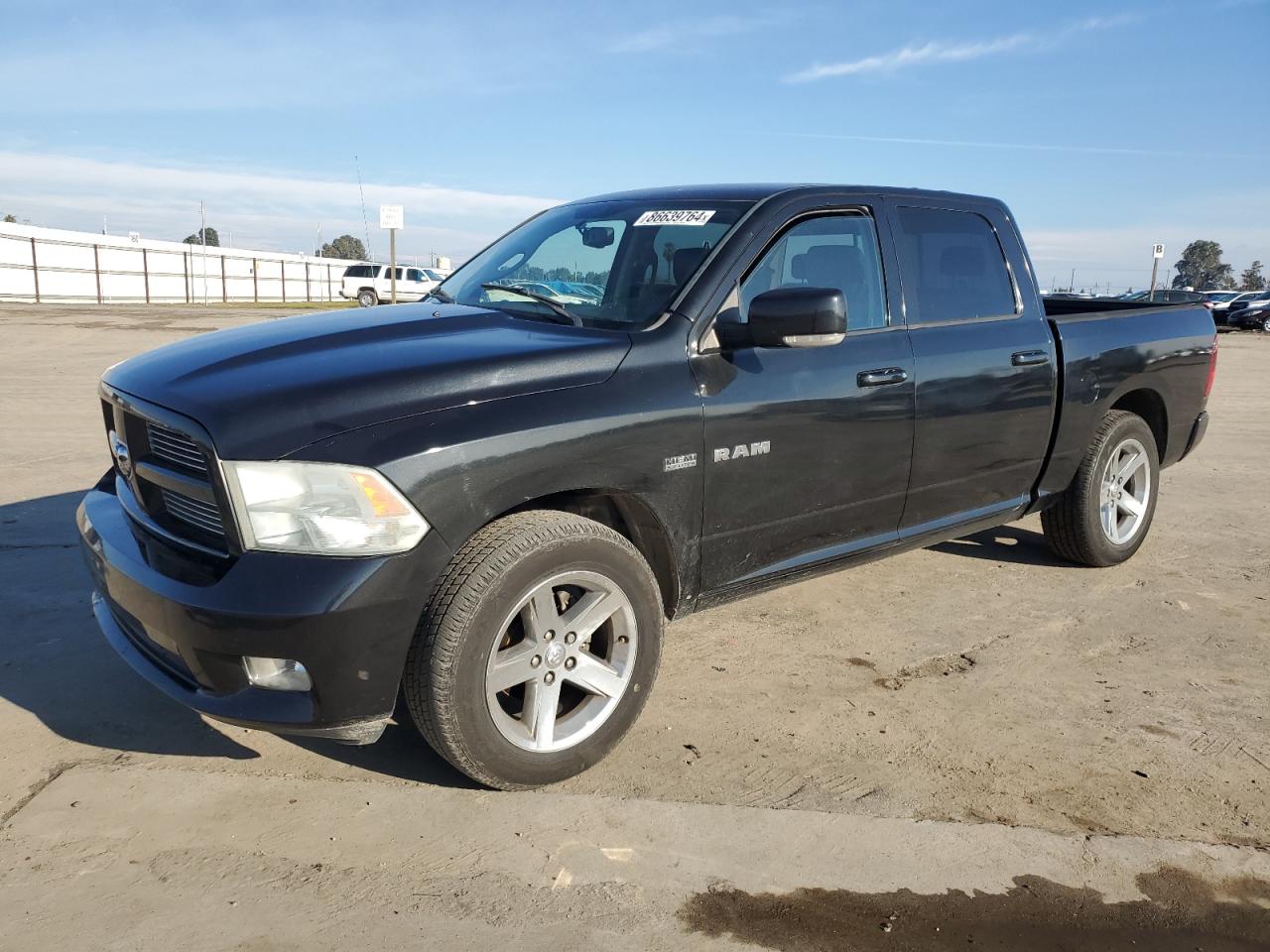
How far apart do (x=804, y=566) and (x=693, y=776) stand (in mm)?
1026

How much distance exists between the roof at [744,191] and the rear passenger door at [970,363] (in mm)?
68

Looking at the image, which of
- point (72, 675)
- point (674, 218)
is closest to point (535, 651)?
point (674, 218)

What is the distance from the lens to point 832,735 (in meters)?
3.42

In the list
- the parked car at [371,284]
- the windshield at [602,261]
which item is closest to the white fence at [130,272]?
the parked car at [371,284]

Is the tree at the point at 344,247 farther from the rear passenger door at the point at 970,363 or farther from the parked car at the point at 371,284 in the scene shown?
the rear passenger door at the point at 970,363

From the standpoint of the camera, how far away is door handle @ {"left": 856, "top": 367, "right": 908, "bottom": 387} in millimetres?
3783

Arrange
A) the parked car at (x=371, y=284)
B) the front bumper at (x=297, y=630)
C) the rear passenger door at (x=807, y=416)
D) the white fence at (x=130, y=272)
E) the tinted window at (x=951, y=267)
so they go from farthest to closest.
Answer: the parked car at (x=371, y=284), the white fence at (x=130, y=272), the tinted window at (x=951, y=267), the rear passenger door at (x=807, y=416), the front bumper at (x=297, y=630)

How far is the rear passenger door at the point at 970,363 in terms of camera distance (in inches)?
162

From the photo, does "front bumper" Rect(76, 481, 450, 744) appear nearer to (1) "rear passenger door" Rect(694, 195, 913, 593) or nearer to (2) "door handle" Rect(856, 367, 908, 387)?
(1) "rear passenger door" Rect(694, 195, 913, 593)

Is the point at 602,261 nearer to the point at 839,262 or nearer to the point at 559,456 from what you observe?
the point at 839,262

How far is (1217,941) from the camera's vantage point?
2393 millimetres

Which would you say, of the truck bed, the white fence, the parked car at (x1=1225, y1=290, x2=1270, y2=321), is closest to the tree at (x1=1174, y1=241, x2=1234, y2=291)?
the parked car at (x1=1225, y1=290, x2=1270, y2=321)

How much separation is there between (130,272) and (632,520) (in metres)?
44.9

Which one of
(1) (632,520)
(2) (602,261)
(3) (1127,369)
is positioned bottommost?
(1) (632,520)
